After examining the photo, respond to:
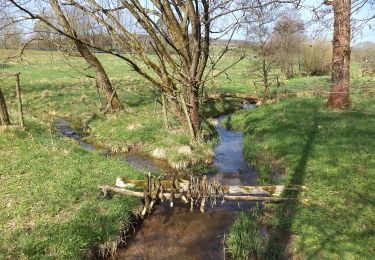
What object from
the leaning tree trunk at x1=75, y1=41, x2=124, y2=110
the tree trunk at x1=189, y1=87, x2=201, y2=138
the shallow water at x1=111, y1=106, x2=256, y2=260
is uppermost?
the leaning tree trunk at x1=75, y1=41, x2=124, y2=110

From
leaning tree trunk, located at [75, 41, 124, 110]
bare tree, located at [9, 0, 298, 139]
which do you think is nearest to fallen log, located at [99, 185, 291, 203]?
bare tree, located at [9, 0, 298, 139]

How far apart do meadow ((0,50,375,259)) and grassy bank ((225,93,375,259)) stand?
0.9 inches

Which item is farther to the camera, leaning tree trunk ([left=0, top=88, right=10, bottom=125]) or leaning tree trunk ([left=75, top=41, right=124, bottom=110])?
leaning tree trunk ([left=75, top=41, right=124, bottom=110])

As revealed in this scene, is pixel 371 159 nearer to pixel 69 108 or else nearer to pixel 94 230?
pixel 94 230

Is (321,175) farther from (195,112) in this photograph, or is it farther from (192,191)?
(195,112)

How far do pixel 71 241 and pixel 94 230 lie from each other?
0.58m

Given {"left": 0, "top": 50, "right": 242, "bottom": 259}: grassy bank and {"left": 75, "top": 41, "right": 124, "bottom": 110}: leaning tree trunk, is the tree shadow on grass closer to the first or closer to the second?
{"left": 0, "top": 50, "right": 242, "bottom": 259}: grassy bank

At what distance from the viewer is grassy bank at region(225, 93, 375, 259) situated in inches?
270

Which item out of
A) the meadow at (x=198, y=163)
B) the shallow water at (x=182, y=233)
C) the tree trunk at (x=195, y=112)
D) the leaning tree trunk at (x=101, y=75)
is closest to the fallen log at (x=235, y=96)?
the meadow at (x=198, y=163)

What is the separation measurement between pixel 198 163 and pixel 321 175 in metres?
4.12

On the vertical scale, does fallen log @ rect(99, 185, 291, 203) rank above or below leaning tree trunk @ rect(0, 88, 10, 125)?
below

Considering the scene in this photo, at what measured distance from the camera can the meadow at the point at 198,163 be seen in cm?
682

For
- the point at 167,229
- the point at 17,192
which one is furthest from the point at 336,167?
the point at 17,192

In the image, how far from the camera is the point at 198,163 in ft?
40.0
